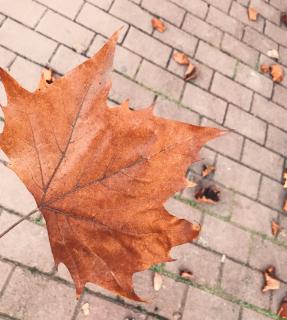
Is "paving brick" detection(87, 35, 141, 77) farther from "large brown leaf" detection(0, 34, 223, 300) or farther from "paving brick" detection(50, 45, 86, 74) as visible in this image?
"large brown leaf" detection(0, 34, 223, 300)

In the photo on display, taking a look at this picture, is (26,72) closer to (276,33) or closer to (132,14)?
(132,14)

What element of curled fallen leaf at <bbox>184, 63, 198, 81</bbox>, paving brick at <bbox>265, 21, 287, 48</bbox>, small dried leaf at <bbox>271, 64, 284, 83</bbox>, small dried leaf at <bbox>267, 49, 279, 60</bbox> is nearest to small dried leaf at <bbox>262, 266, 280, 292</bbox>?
curled fallen leaf at <bbox>184, 63, 198, 81</bbox>

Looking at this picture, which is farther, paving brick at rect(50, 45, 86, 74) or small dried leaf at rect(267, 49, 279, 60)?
small dried leaf at rect(267, 49, 279, 60)

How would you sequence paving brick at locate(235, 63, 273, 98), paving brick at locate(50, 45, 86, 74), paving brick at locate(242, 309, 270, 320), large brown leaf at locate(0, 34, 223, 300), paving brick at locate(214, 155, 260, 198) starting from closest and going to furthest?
large brown leaf at locate(0, 34, 223, 300) → paving brick at locate(242, 309, 270, 320) → paving brick at locate(50, 45, 86, 74) → paving brick at locate(214, 155, 260, 198) → paving brick at locate(235, 63, 273, 98)

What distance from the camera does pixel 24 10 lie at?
2.84m

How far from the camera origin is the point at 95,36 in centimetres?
296

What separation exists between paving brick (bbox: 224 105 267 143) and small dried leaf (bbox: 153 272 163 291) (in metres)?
1.33

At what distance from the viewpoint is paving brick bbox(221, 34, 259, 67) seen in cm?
345

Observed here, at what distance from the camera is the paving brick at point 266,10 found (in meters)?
3.79

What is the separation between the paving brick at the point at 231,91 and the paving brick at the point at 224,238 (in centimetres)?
108

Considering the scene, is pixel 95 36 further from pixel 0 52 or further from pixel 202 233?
pixel 202 233

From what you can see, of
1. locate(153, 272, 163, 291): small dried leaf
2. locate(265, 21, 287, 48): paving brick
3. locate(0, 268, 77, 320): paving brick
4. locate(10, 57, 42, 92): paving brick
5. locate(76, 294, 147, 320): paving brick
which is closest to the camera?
locate(0, 268, 77, 320): paving brick

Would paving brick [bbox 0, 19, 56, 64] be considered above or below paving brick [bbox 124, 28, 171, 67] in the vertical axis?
below

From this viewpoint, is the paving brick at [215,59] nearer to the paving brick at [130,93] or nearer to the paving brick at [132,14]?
the paving brick at [132,14]
